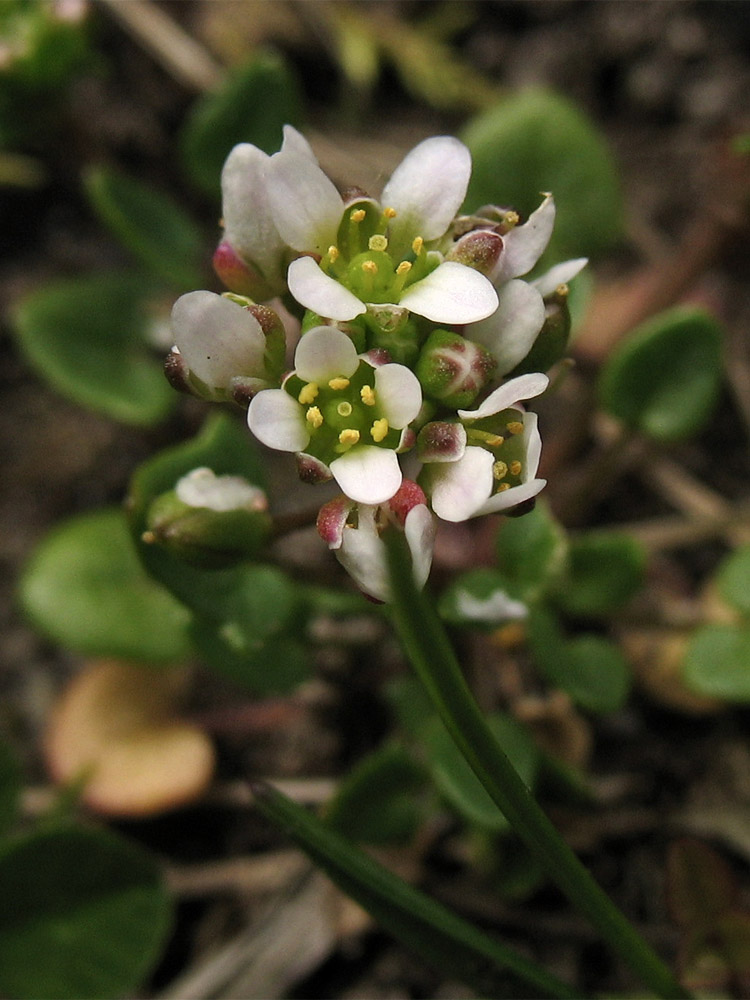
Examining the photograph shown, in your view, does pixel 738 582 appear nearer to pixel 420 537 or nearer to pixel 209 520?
pixel 420 537

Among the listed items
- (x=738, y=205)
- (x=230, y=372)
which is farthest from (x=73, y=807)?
(x=738, y=205)

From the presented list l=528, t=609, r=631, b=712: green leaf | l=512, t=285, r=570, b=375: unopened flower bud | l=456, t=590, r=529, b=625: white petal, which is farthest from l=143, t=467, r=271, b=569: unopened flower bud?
l=528, t=609, r=631, b=712: green leaf

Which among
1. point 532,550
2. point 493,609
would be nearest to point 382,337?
point 493,609

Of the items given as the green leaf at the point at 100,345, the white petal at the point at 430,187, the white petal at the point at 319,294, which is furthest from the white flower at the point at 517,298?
the green leaf at the point at 100,345

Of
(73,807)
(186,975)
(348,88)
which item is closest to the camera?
(186,975)

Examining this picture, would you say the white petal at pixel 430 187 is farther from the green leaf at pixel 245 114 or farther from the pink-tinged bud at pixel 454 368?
the green leaf at pixel 245 114

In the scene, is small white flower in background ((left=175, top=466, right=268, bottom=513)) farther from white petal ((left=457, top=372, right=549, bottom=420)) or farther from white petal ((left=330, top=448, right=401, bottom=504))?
white petal ((left=457, top=372, right=549, bottom=420))

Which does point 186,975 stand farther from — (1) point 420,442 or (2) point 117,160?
(2) point 117,160
